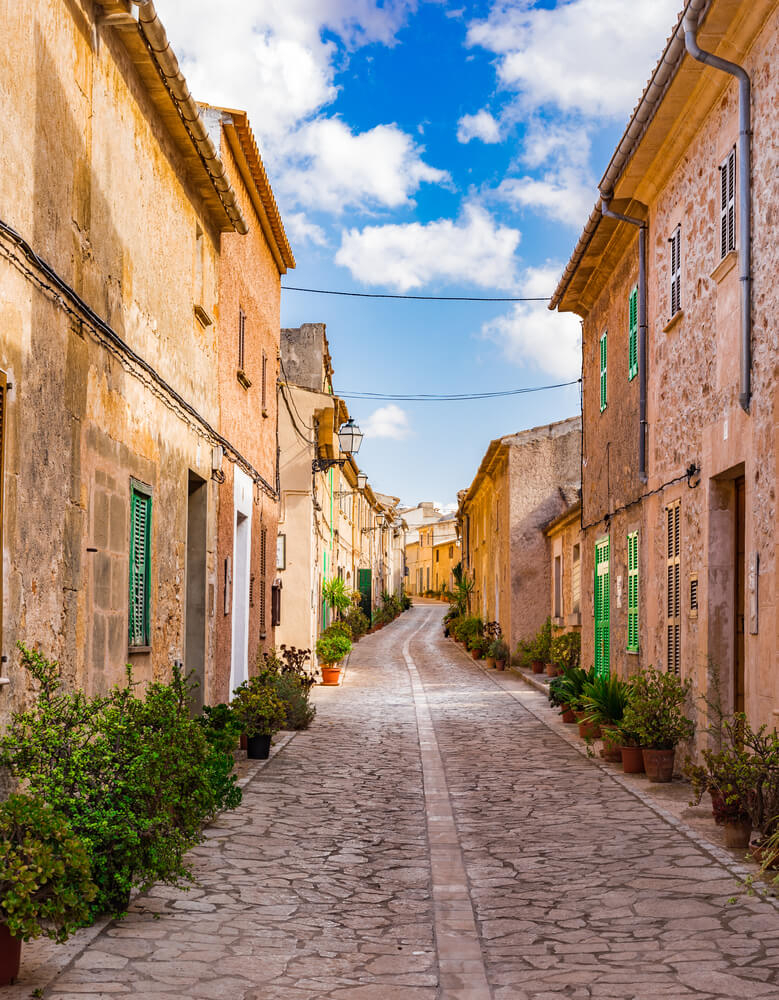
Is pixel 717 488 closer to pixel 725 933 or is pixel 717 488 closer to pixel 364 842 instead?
pixel 364 842

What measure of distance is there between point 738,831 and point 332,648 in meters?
14.8

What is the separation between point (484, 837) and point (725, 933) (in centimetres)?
266

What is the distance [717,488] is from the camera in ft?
29.9

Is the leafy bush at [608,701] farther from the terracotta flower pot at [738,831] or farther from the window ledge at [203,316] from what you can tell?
the window ledge at [203,316]

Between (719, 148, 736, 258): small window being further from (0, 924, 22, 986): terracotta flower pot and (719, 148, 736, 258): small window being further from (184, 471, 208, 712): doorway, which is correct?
(0, 924, 22, 986): terracotta flower pot

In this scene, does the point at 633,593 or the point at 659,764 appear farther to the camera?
the point at 633,593

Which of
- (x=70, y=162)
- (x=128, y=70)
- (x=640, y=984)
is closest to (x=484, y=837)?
(x=640, y=984)

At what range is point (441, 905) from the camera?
Result: 18.9 feet

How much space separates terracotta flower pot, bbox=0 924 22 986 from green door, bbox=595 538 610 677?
10.7 m

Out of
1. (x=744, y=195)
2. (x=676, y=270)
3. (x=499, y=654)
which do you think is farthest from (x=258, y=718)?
(x=499, y=654)

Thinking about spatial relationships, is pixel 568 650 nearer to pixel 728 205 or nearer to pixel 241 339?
pixel 241 339

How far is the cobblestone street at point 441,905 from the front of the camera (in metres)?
4.47

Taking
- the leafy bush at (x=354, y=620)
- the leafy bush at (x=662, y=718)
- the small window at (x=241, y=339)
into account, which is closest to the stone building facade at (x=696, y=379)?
the leafy bush at (x=662, y=718)

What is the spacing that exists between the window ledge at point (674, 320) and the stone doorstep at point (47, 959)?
741 cm
